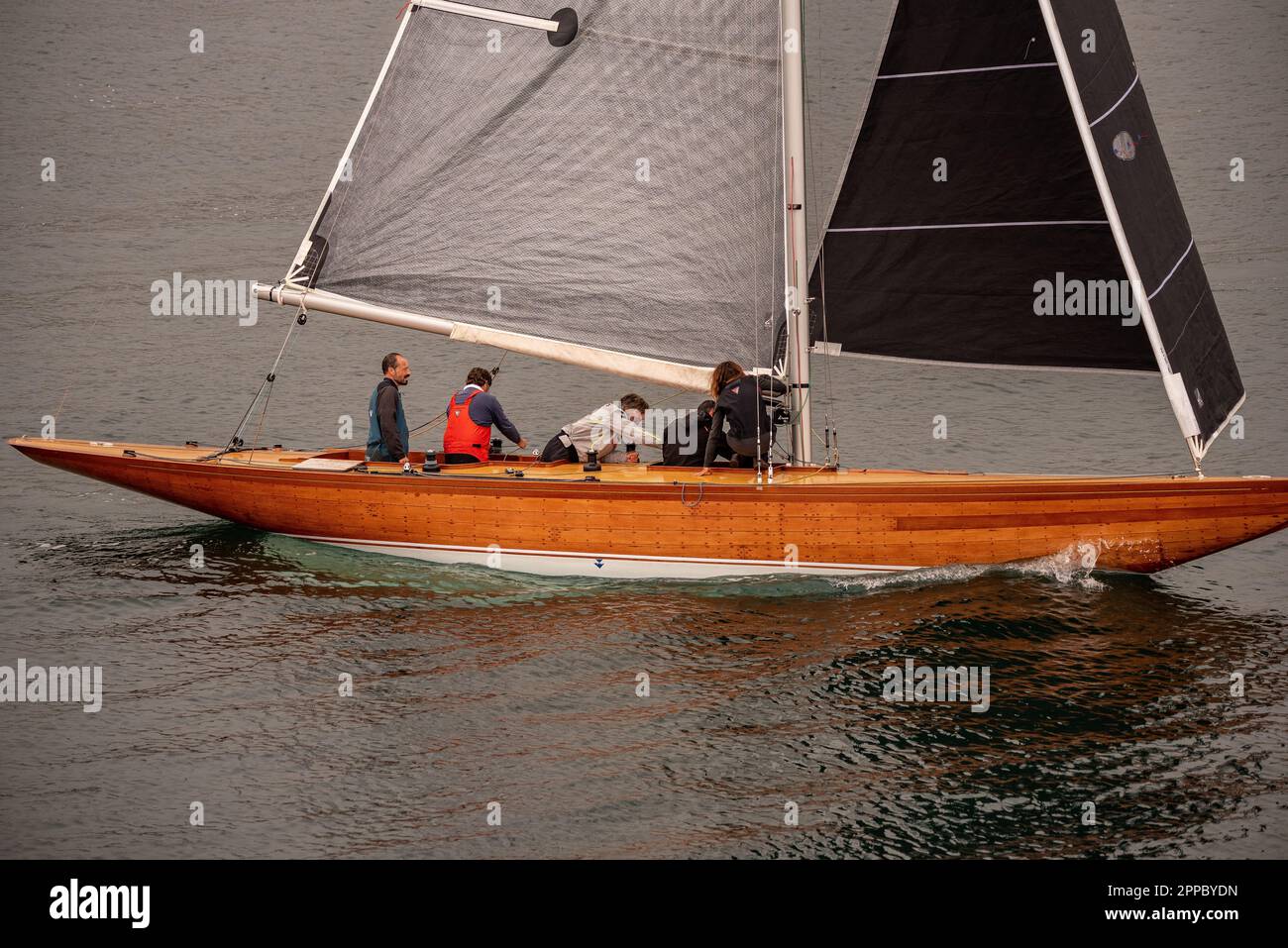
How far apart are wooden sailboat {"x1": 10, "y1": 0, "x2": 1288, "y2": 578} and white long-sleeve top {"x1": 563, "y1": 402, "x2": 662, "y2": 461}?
592mm

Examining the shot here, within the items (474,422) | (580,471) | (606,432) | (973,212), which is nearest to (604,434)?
(606,432)

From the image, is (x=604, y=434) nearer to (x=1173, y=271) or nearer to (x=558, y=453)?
(x=558, y=453)

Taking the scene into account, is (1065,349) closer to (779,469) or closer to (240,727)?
(779,469)

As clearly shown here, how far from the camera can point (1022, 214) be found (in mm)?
16703

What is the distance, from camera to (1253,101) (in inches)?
1458

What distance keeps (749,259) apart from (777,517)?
10.2 feet

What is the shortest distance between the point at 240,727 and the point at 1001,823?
7083 mm

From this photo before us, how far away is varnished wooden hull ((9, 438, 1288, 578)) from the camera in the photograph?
16.3 meters

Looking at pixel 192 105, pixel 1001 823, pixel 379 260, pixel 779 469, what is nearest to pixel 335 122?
pixel 192 105

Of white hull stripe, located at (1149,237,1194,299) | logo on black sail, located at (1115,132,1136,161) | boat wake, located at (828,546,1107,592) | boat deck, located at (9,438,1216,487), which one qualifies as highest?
logo on black sail, located at (1115,132,1136,161)

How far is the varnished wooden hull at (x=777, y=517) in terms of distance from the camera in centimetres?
1633

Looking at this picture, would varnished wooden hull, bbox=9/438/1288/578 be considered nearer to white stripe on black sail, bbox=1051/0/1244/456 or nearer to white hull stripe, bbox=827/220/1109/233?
white stripe on black sail, bbox=1051/0/1244/456

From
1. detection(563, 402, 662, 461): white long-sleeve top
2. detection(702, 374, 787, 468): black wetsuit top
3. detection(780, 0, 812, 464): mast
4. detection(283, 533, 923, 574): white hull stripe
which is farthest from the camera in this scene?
detection(563, 402, 662, 461): white long-sleeve top

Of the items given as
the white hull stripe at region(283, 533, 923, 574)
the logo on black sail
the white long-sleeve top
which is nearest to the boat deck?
the white long-sleeve top
